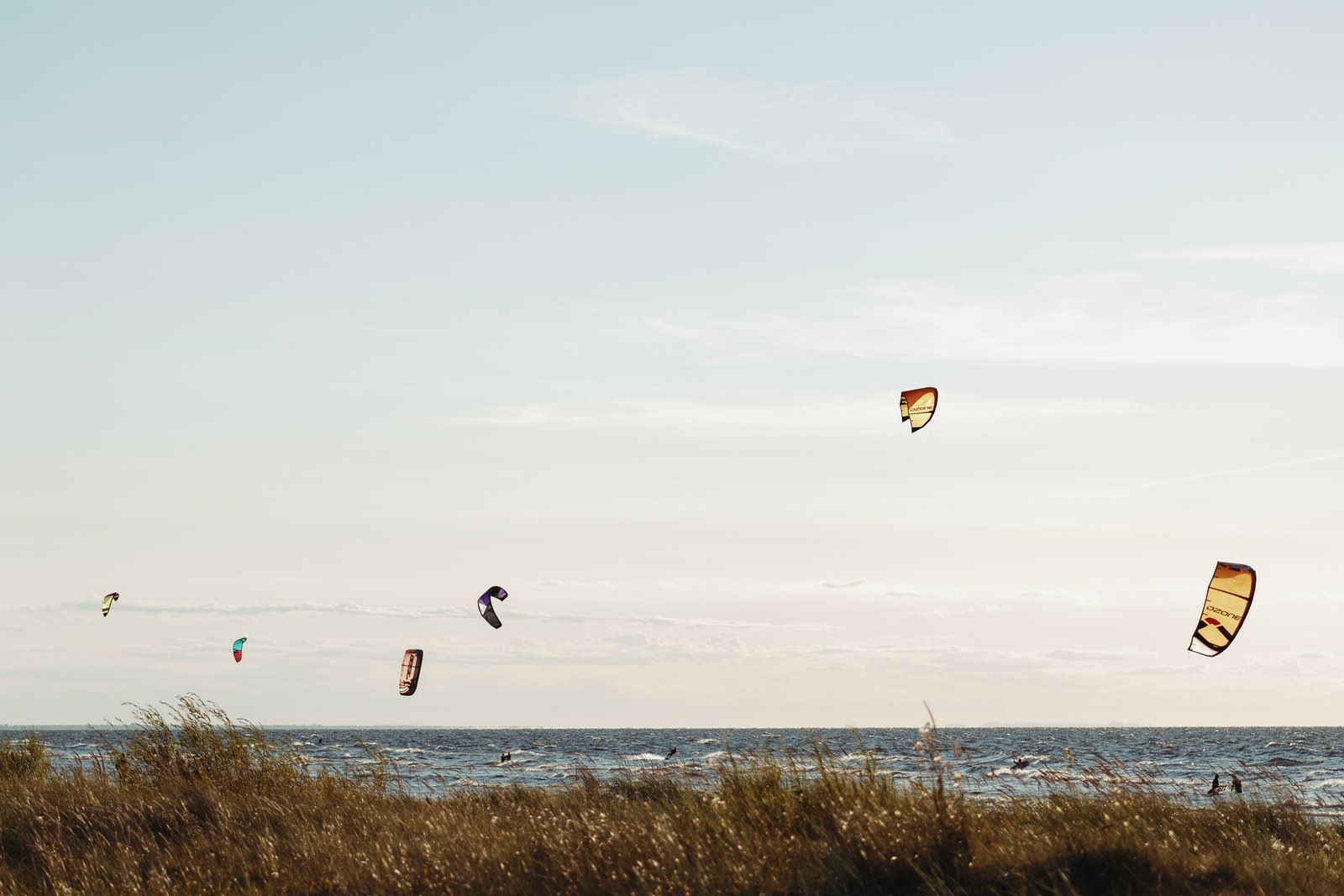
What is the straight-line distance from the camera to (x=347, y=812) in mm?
13367

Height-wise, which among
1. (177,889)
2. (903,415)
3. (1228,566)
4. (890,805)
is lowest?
(177,889)

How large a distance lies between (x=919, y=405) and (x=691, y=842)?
1272 cm

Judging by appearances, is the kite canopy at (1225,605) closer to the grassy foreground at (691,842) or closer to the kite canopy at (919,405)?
the grassy foreground at (691,842)

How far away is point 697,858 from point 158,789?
9484 mm

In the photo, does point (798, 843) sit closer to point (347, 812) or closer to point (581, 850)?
point (581, 850)

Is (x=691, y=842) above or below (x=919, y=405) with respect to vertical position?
below

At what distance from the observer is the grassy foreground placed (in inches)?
336

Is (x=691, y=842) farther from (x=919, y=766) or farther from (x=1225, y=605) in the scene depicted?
(x=1225, y=605)

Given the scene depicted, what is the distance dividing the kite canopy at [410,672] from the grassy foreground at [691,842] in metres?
12.9

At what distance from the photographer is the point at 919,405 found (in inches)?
819

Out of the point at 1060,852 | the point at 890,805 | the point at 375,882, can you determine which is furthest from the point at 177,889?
the point at 1060,852

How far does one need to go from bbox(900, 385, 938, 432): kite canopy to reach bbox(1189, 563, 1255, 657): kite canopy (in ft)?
18.9

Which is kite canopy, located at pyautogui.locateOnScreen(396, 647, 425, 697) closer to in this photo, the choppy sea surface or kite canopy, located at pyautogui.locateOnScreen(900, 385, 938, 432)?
the choppy sea surface

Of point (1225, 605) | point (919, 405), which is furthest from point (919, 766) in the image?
point (919, 405)
